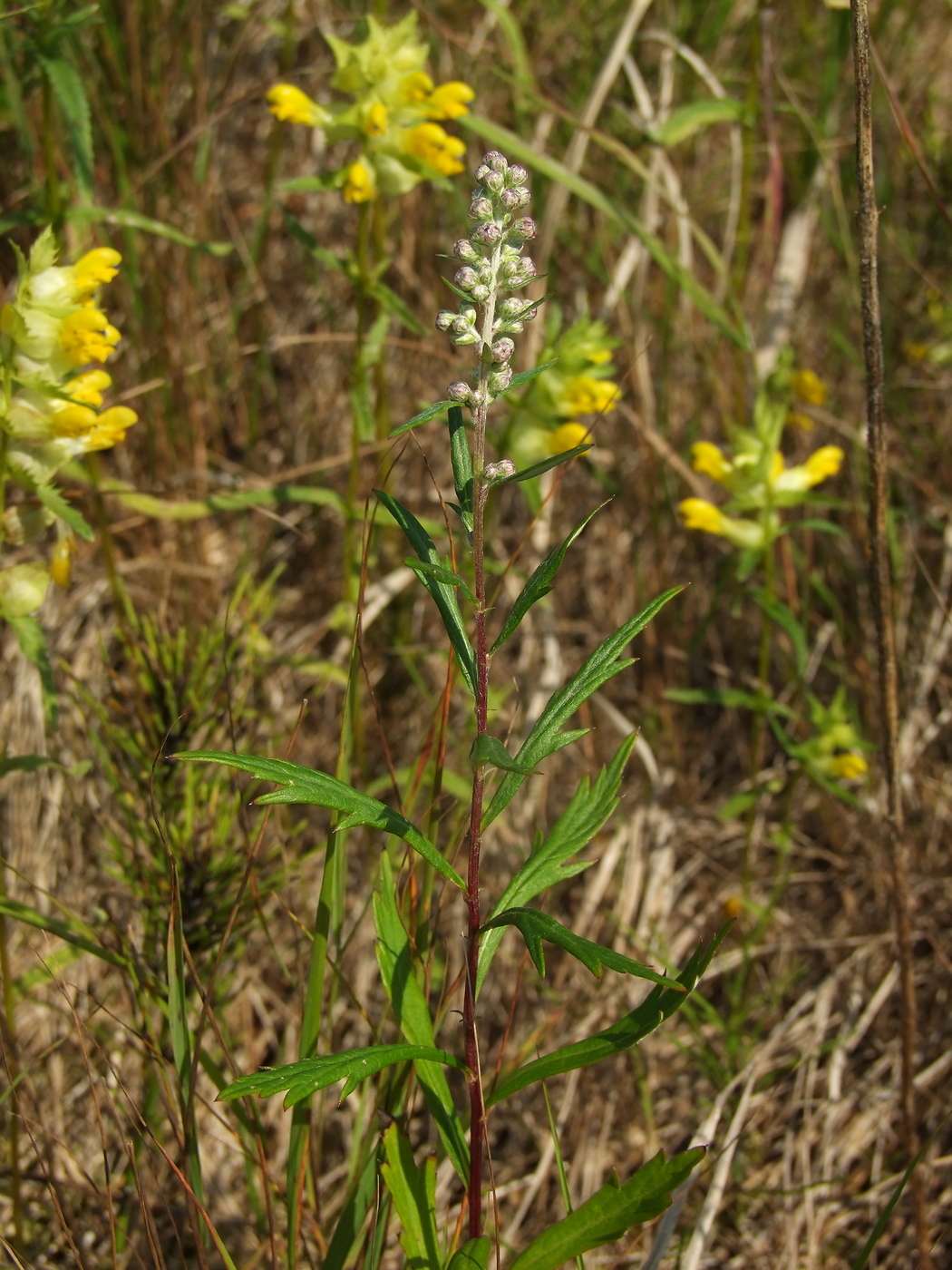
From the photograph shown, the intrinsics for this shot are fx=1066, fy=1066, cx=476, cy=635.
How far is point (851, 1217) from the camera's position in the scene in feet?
6.26

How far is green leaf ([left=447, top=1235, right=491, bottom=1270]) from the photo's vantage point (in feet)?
3.43

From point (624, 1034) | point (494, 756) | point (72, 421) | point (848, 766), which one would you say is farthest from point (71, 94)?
point (848, 766)

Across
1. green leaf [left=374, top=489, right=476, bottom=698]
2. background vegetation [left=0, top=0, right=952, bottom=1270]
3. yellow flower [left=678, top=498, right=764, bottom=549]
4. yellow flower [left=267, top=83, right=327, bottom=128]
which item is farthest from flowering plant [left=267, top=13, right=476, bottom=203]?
green leaf [left=374, top=489, right=476, bottom=698]

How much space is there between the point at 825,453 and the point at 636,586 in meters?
0.62

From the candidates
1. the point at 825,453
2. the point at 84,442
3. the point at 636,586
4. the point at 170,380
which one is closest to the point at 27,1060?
the point at 84,442

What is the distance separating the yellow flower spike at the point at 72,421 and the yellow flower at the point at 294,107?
802 millimetres

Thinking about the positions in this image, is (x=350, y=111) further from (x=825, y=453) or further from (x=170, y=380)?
(x=825, y=453)

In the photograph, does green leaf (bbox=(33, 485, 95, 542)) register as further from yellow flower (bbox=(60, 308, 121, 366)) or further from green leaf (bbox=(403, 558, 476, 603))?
green leaf (bbox=(403, 558, 476, 603))

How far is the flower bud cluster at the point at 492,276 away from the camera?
101cm

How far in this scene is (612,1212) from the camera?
104 centimetres

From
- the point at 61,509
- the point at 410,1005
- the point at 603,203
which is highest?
the point at 603,203

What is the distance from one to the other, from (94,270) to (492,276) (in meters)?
0.83

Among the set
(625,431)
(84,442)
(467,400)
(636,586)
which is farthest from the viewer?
(625,431)

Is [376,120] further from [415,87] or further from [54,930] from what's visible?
[54,930]
